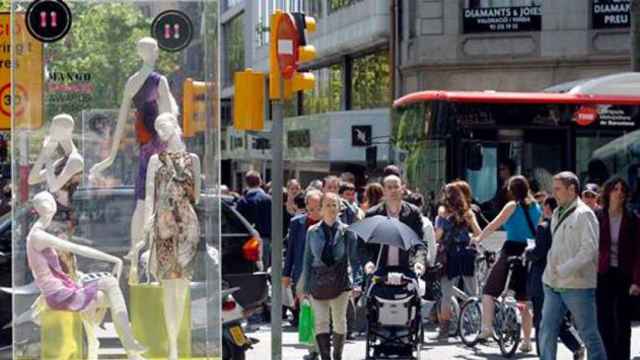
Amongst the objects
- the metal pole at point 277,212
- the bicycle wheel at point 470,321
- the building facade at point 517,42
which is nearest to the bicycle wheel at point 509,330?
the bicycle wheel at point 470,321

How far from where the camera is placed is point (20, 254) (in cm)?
986

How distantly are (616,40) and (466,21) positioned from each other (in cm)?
381

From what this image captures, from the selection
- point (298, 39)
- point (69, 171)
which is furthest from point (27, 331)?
point (298, 39)

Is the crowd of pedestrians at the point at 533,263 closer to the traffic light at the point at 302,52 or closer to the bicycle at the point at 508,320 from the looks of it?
the bicycle at the point at 508,320

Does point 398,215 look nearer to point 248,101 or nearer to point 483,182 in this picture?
point 248,101

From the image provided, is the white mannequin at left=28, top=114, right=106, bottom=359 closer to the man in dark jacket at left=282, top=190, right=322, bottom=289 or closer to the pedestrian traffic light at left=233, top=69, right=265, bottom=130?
the pedestrian traffic light at left=233, top=69, right=265, bottom=130

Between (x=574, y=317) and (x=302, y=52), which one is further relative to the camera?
(x=302, y=52)

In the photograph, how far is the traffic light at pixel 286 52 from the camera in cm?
1276

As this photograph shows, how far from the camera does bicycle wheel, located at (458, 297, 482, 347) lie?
15250mm

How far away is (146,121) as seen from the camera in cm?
998

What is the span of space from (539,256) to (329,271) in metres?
2.05

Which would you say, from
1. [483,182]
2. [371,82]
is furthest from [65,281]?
[371,82]

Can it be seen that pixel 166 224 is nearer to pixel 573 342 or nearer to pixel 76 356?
pixel 76 356

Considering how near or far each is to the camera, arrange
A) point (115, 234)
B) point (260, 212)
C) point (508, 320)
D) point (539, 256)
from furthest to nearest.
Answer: point (260, 212), point (508, 320), point (539, 256), point (115, 234)
